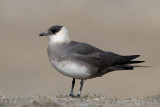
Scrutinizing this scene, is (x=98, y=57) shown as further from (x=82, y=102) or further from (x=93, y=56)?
(x=82, y=102)

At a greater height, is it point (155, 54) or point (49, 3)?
point (49, 3)

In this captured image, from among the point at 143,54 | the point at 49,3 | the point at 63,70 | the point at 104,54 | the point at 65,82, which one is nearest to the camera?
the point at 63,70

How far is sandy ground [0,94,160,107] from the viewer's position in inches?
370

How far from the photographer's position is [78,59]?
11.1 metres

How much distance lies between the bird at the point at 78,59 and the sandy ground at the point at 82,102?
0.48m

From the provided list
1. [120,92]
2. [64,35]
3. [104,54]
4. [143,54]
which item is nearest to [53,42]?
[64,35]

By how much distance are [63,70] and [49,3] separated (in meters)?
20.7

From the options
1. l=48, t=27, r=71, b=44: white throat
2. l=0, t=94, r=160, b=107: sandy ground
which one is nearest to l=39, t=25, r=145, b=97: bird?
l=48, t=27, r=71, b=44: white throat

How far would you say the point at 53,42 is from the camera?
11508 mm

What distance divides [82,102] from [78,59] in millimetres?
1155

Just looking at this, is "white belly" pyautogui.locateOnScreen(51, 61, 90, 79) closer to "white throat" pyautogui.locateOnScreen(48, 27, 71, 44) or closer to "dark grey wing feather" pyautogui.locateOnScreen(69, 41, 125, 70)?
"dark grey wing feather" pyautogui.locateOnScreen(69, 41, 125, 70)

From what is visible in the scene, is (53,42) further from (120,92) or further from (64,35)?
(120,92)

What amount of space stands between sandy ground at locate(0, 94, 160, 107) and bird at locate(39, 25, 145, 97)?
0.48 metres

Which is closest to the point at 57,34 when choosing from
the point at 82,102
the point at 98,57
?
the point at 98,57
